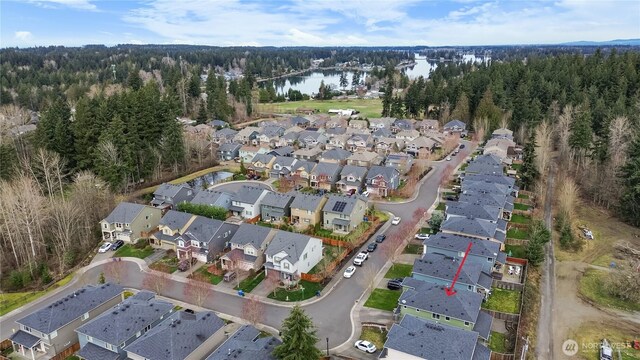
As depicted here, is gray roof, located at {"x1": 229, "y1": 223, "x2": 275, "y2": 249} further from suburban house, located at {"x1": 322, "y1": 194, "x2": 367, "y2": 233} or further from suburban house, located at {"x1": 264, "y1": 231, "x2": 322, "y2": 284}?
suburban house, located at {"x1": 322, "y1": 194, "x2": 367, "y2": 233}

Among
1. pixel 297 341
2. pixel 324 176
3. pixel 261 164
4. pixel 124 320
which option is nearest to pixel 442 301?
pixel 297 341

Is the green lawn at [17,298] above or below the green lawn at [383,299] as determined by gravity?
below

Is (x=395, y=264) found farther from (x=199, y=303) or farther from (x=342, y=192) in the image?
(x=342, y=192)

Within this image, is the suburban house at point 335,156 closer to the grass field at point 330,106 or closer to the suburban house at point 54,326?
the suburban house at point 54,326

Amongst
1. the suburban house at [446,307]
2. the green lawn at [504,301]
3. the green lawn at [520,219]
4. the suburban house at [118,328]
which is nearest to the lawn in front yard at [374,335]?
the suburban house at [446,307]

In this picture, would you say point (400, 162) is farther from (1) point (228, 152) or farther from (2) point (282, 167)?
(1) point (228, 152)

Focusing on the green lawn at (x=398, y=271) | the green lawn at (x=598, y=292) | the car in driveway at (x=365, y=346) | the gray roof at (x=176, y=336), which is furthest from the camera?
the green lawn at (x=398, y=271)
